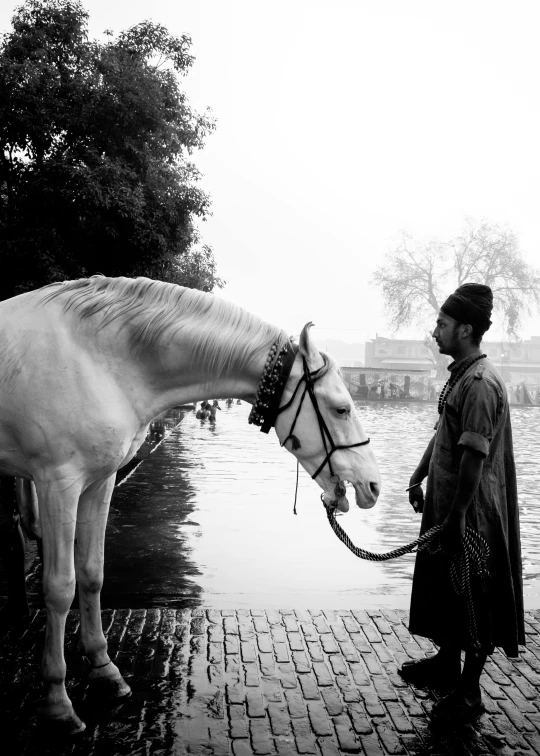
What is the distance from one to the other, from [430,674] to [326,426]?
5.03 ft

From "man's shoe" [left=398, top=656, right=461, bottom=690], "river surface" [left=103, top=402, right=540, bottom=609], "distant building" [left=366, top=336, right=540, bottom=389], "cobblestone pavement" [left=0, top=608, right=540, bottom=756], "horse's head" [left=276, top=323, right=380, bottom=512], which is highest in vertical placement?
"distant building" [left=366, top=336, right=540, bottom=389]

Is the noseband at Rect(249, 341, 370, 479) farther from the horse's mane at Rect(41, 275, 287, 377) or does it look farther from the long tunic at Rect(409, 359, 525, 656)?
the long tunic at Rect(409, 359, 525, 656)

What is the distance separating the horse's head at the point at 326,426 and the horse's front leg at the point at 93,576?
0.99 metres

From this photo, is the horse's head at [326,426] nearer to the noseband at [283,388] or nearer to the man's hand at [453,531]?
the noseband at [283,388]

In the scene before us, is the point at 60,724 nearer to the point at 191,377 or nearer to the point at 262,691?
the point at 262,691

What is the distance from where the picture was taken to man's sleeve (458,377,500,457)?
340 cm

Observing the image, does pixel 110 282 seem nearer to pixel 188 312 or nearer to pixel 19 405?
pixel 188 312

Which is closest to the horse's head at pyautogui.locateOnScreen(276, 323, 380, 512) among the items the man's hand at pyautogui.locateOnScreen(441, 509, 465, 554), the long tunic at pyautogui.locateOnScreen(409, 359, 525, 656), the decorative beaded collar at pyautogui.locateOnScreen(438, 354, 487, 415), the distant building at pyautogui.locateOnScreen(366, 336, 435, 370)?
the man's hand at pyautogui.locateOnScreen(441, 509, 465, 554)

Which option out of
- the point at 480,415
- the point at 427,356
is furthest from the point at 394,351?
the point at 480,415

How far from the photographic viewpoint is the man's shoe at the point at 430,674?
3859mm

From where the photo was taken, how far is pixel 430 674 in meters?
3.92

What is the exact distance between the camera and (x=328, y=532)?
810cm

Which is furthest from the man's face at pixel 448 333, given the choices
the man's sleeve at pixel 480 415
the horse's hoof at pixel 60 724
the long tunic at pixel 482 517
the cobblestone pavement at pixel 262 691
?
the horse's hoof at pixel 60 724

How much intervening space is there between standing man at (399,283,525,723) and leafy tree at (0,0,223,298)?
9710 mm
